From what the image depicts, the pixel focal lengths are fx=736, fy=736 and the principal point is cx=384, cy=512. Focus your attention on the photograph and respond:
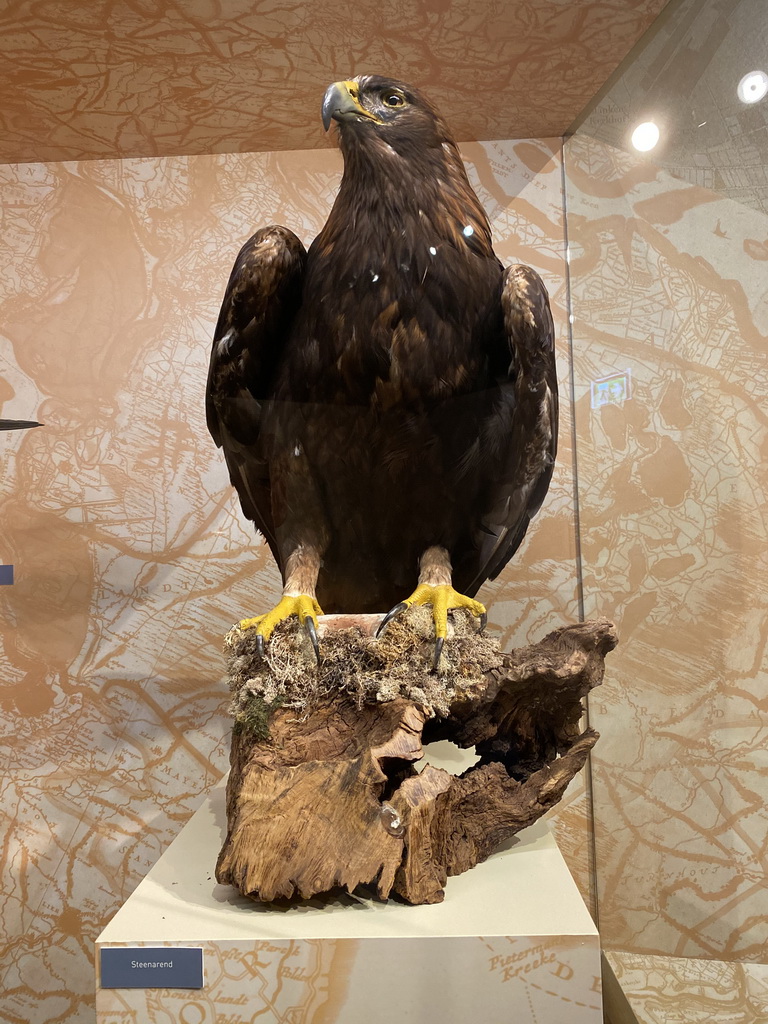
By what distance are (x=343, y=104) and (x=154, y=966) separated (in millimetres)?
1459

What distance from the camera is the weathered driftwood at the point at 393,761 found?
110 cm

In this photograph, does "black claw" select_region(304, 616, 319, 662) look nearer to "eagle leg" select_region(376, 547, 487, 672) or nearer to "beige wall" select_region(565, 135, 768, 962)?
"eagle leg" select_region(376, 547, 487, 672)

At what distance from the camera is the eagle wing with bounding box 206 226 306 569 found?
57.6 inches

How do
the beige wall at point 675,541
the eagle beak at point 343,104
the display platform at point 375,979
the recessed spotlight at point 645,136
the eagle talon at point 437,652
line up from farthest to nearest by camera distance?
the recessed spotlight at point 645,136 < the eagle beak at point 343,104 < the eagle talon at point 437,652 < the beige wall at point 675,541 < the display platform at point 375,979

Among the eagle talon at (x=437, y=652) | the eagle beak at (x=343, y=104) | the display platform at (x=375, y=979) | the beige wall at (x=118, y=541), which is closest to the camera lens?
the display platform at (x=375, y=979)

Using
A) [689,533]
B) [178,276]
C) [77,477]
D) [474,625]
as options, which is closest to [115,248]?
[178,276]

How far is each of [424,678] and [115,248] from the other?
141cm

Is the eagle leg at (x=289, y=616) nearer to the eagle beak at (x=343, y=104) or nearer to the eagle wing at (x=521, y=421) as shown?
the eagle wing at (x=521, y=421)

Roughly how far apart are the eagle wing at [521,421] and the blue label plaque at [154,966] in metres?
0.89

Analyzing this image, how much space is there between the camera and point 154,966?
998 millimetres

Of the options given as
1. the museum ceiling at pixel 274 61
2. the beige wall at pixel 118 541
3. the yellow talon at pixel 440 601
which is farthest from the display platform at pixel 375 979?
the museum ceiling at pixel 274 61

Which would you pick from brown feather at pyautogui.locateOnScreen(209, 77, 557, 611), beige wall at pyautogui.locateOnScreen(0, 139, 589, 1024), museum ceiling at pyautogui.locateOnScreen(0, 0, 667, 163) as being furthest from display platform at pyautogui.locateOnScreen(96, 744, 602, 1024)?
museum ceiling at pyautogui.locateOnScreen(0, 0, 667, 163)

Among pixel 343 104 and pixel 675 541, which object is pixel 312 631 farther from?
pixel 343 104

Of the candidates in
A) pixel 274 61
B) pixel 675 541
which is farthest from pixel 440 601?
pixel 274 61
